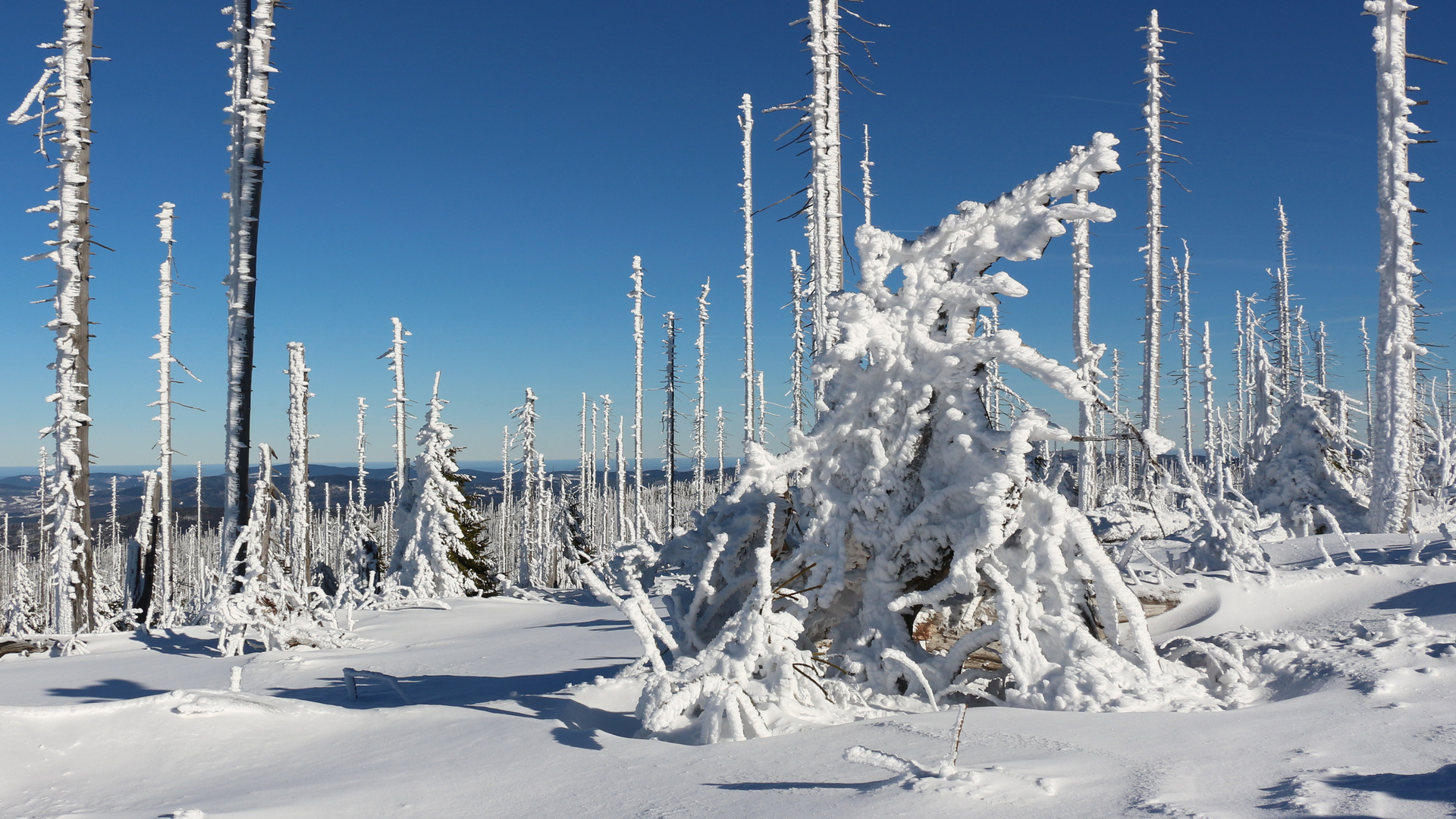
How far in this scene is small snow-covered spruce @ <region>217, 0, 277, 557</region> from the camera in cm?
736

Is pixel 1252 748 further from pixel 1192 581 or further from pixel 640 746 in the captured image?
pixel 1192 581

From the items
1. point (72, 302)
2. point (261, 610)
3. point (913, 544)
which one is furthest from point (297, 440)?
point (913, 544)

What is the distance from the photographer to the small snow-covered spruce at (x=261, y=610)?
7.17 m

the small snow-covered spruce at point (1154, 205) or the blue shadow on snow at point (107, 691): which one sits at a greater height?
the small snow-covered spruce at point (1154, 205)

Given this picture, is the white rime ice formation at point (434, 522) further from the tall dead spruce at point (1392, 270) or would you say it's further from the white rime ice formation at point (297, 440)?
the tall dead spruce at point (1392, 270)

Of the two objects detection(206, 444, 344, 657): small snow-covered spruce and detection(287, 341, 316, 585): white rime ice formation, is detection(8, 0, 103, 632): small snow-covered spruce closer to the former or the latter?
detection(206, 444, 344, 657): small snow-covered spruce

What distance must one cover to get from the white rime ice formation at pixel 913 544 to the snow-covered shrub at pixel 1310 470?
55.0 ft

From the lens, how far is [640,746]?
10.3 ft

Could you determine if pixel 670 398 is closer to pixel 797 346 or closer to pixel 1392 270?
pixel 797 346

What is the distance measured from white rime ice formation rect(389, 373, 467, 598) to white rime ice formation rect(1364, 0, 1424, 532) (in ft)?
64.3

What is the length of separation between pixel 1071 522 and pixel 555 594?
14.9 meters

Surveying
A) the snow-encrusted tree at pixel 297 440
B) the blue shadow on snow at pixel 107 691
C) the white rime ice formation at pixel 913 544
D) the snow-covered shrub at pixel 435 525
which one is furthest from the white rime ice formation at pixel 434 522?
the white rime ice formation at pixel 913 544

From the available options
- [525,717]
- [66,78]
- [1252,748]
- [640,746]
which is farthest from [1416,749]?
[66,78]

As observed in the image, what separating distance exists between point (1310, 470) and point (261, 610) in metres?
20.1
